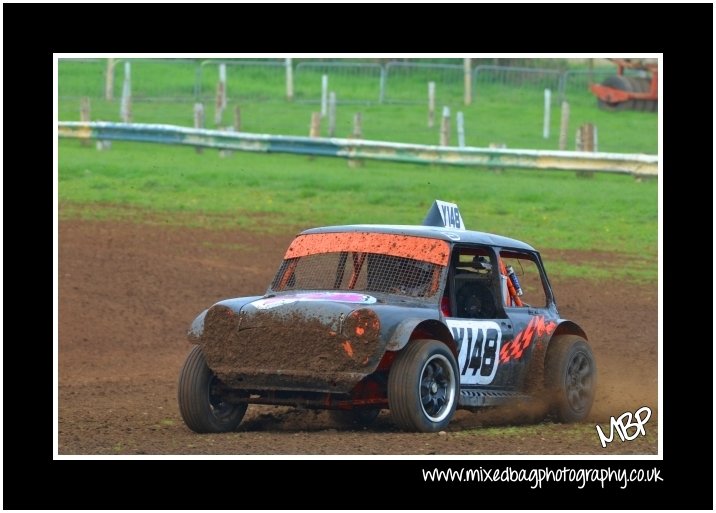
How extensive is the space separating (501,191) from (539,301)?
6.70m

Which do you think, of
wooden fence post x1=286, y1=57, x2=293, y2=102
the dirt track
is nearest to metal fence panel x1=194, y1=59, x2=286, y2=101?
wooden fence post x1=286, y1=57, x2=293, y2=102

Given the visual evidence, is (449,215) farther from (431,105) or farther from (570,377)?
(431,105)

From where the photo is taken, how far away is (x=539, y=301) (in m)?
17.1

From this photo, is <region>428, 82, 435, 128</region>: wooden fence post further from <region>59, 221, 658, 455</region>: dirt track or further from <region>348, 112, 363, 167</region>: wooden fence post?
<region>59, 221, 658, 455</region>: dirt track

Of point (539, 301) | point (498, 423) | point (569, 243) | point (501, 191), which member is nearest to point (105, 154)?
point (501, 191)

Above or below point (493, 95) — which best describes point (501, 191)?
below

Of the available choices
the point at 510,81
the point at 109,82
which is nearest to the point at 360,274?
the point at 109,82

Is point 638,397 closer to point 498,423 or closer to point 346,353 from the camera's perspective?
point 498,423

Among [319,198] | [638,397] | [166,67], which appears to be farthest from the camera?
[166,67]

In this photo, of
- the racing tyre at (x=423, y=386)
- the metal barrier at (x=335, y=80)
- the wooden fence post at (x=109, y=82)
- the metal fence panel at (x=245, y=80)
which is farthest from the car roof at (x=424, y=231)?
the metal fence panel at (x=245, y=80)

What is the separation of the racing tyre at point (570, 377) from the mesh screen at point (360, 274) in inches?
58.4

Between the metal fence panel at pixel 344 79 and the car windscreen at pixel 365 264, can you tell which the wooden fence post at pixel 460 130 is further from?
the car windscreen at pixel 365 264

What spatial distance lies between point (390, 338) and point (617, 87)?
27.7 meters

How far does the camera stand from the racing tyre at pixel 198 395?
9406 mm
